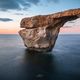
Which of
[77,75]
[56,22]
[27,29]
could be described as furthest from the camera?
[27,29]

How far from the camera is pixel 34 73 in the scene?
2062 centimetres

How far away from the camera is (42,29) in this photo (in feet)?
104

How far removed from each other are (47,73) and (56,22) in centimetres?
1306

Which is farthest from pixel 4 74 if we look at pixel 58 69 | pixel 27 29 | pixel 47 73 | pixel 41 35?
pixel 27 29

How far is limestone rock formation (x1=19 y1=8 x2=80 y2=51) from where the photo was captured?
3120 cm

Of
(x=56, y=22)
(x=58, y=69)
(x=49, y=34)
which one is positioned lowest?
(x=58, y=69)

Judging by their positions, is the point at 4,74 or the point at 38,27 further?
the point at 38,27

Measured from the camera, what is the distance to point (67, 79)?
1856cm

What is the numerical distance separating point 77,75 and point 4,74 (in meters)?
8.67

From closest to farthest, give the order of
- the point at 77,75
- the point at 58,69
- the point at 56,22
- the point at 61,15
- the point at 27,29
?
the point at 77,75 < the point at 58,69 < the point at 61,15 < the point at 56,22 < the point at 27,29

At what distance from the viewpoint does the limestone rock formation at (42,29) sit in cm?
3120

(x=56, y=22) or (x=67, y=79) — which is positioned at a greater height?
(x=56, y=22)

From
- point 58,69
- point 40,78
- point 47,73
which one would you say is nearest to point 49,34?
point 58,69

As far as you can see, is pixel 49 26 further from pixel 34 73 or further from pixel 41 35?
pixel 34 73
